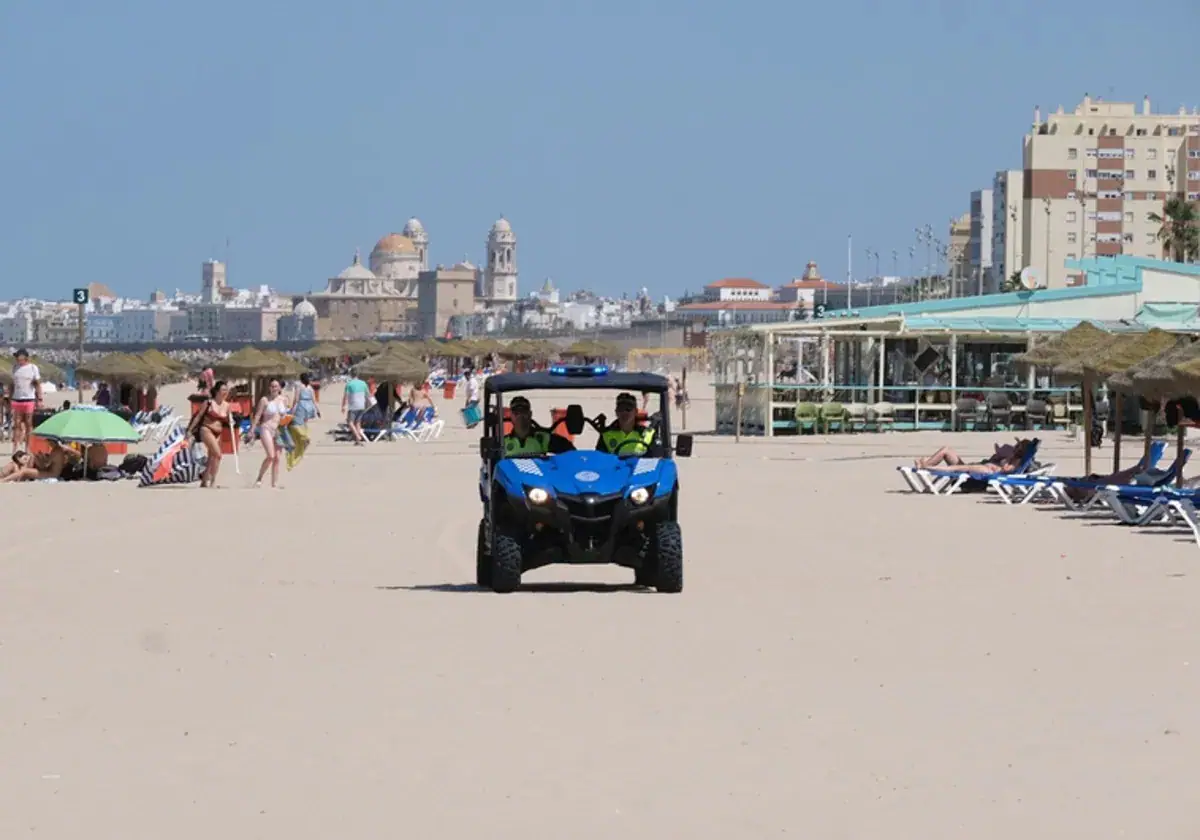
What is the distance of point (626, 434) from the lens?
12.5 meters

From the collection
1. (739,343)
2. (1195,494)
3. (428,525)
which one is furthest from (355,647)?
(739,343)

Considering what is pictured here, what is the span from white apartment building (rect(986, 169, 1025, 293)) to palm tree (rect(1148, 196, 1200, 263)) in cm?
1536

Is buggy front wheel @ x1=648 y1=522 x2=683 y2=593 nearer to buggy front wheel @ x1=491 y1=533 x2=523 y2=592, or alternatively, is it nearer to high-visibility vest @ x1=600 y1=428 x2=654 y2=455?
high-visibility vest @ x1=600 y1=428 x2=654 y2=455

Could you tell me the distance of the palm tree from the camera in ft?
354

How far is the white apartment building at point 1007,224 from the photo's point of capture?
434 feet

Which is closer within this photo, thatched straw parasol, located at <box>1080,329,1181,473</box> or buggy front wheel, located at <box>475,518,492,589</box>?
buggy front wheel, located at <box>475,518,492,589</box>

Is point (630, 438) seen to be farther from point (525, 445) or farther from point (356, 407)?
point (356, 407)

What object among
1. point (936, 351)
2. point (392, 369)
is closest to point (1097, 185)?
point (936, 351)

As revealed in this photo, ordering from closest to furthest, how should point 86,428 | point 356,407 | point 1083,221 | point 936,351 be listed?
point 86,428
point 356,407
point 936,351
point 1083,221

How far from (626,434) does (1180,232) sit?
9917cm

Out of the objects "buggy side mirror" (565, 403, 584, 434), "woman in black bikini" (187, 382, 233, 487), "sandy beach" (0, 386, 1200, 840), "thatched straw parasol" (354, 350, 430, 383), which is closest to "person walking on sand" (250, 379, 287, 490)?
"woman in black bikini" (187, 382, 233, 487)

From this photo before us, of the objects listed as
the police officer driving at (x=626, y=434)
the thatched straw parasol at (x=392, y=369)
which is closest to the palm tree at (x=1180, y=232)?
the thatched straw parasol at (x=392, y=369)

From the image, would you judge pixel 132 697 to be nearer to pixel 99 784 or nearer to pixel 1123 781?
pixel 99 784

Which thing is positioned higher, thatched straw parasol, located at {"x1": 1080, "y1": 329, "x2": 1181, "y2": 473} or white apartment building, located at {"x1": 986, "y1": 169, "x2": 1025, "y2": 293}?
white apartment building, located at {"x1": 986, "y1": 169, "x2": 1025, "y2": 293}
